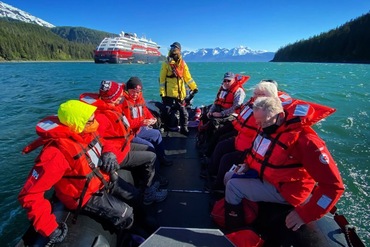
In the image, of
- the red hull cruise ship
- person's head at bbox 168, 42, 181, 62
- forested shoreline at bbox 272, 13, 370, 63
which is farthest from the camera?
forested shoreline at bbox 272, 13, 370, 63

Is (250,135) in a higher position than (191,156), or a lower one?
higher

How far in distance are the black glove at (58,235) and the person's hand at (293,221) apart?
174 centimetres

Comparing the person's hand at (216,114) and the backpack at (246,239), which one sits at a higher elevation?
the person's hand at (216,114)

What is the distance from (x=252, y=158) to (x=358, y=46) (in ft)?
252

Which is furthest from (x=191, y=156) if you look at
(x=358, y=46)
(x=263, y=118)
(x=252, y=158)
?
(x=358, y=46)

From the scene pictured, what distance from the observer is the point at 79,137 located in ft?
7.50

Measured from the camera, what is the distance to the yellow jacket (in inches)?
228

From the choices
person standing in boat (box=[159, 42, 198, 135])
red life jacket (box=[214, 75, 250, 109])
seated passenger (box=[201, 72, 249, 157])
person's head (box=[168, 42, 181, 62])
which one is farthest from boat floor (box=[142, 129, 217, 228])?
person's head (box=[168, 42, 181, 62])

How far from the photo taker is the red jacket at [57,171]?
193 centimetres

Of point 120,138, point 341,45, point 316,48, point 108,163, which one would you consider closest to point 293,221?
point 108,163

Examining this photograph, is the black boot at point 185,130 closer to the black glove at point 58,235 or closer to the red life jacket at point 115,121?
the red life jacket at point 115,121

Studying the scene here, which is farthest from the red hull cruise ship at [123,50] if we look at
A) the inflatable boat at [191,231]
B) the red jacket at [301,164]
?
the red jacket at [301,164]

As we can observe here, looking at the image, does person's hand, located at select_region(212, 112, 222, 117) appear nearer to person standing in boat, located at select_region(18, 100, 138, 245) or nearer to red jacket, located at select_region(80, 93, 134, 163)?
red jacket, located at select_region(80, 93, 134, 163)

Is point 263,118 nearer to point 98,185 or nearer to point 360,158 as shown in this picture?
point 98,185
